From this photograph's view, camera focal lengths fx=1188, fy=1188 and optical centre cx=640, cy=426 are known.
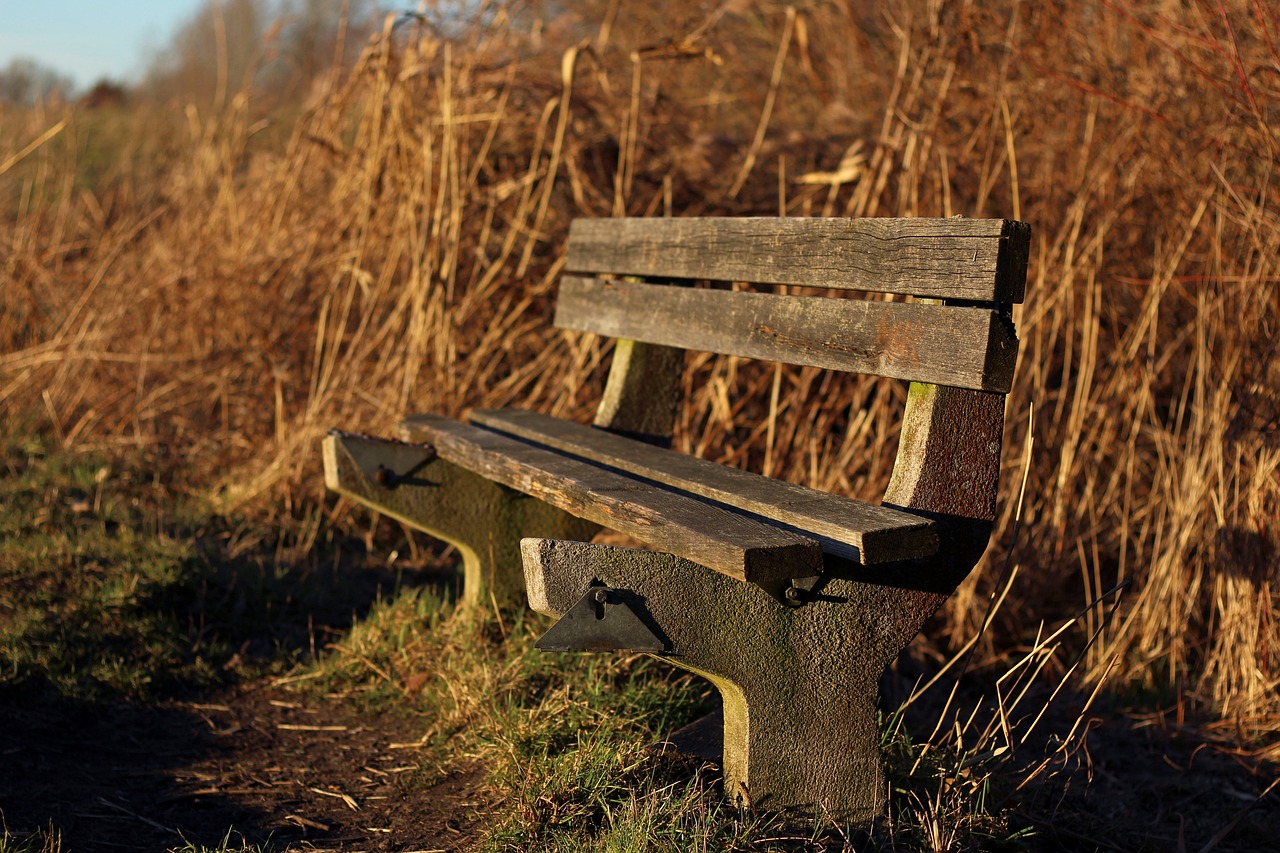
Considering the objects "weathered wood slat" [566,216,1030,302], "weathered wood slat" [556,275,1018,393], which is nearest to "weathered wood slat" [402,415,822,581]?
"weathered wood slat" [556,275,1018,393]

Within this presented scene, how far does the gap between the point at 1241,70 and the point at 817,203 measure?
1.63 m

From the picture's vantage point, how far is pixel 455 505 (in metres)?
3.08

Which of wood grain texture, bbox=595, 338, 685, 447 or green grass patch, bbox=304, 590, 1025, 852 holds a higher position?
wood grain texture, bbox=595, 338, 685, 447

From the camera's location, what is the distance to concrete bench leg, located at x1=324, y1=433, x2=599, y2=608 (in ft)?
9.62

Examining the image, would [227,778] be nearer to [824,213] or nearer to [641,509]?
[641,509]

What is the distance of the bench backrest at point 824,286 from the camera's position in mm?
2195

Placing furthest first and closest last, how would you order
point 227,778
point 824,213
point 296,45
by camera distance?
point 296,45, point 824,213, point 227,778

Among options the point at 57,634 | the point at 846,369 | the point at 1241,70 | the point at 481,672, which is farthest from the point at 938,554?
the point at 57,634

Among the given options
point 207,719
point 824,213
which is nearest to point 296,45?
point 824,213

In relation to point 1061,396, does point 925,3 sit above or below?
above

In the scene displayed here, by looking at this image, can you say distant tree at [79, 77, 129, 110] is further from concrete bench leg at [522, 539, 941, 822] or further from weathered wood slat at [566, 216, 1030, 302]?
concrete bench leg at [522, 539, 941, 822]

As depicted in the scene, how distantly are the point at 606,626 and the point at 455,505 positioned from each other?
115cm

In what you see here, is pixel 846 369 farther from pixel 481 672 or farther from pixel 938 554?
pixel 481 672

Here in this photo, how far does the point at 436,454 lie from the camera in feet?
10.0
